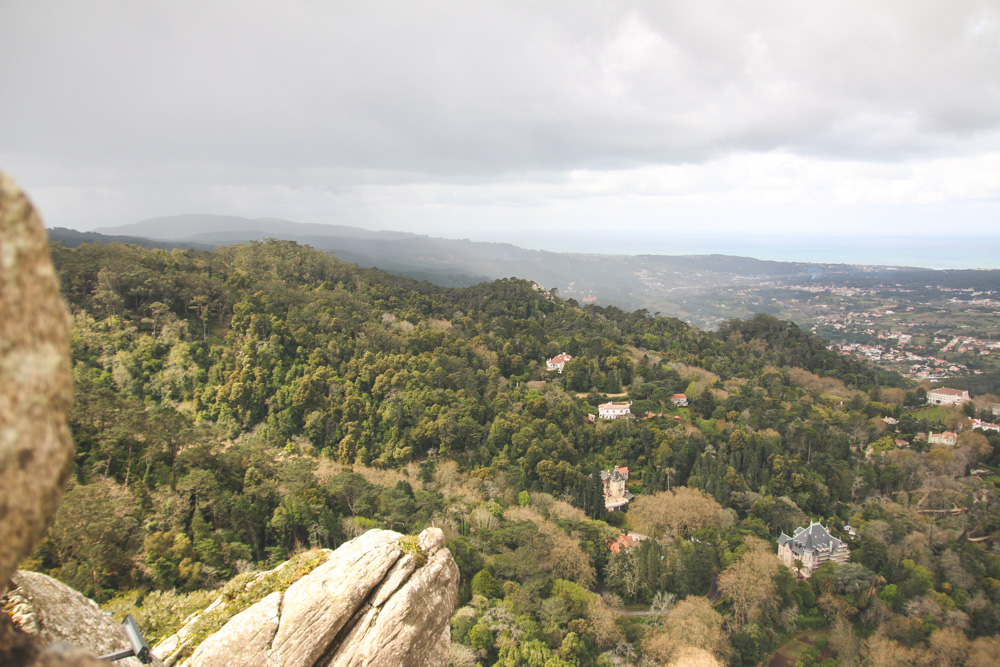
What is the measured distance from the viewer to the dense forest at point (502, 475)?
43.9 feet

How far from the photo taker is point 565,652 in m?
13.7

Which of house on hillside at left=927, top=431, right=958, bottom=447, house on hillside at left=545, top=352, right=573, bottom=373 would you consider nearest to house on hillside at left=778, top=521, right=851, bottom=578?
house on hillside at left=927, top=431, right=958, bottom=447

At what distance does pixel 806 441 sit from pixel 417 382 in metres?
26.0

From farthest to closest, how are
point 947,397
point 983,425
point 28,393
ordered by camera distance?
point 947,397 < point 983,425 < point 28,393

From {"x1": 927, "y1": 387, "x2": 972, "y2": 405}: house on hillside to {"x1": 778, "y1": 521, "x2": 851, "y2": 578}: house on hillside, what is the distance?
3385 cm

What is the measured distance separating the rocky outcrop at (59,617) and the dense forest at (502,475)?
344 cm

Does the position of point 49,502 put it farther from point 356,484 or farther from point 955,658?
point 955,658

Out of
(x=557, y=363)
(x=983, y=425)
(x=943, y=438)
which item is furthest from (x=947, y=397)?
(x=557, y=363)

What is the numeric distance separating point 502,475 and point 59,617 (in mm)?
21210

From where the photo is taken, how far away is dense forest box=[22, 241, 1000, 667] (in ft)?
43.9

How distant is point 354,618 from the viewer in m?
5.91

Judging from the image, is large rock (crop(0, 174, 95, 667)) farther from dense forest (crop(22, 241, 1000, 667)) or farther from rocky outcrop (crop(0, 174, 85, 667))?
dense forest (crop(22, 241, 1000, 667))

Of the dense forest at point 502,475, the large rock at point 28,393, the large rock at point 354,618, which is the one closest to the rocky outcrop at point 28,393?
the large rock at point 28,393

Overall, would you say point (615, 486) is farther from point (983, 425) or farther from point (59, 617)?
point (983, 425)
